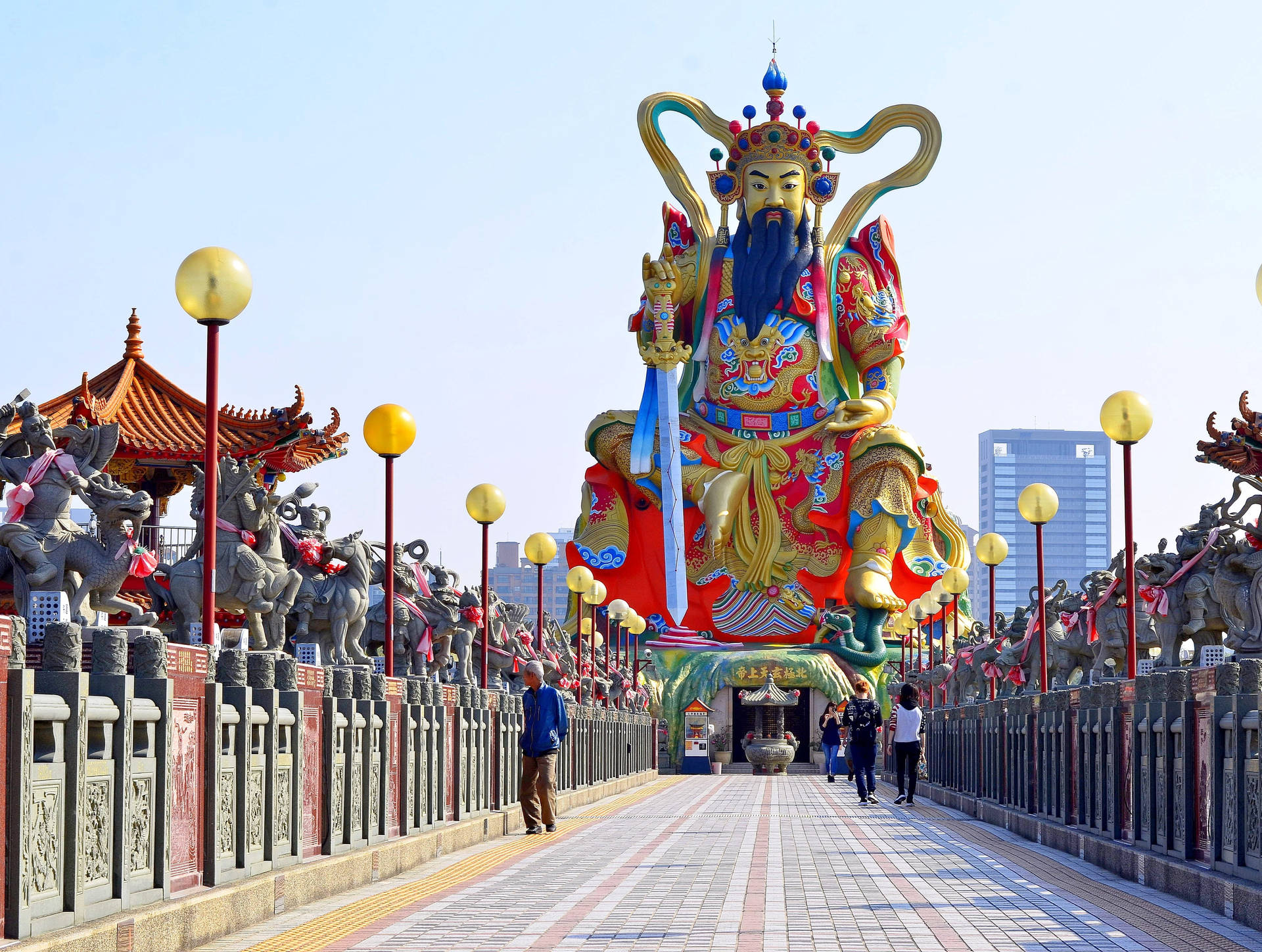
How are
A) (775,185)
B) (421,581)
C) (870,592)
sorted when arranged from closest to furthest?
(421,581) → (870,592) → (775,185)

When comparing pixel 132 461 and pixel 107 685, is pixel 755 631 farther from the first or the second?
pixel 107 685

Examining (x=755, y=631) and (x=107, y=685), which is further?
(x=755, y=631)

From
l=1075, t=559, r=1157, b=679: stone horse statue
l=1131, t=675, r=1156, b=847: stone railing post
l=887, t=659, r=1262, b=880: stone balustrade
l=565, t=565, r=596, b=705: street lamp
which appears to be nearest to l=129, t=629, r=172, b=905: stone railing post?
l=887, t=659, r=1262, b=880: stone balustrade

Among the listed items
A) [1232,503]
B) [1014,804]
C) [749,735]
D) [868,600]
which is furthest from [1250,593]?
[868,600]

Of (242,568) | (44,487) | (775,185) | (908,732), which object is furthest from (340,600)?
(775,185)

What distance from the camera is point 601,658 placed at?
174 ft

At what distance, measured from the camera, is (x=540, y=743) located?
18.0 m

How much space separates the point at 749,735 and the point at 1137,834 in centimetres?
3971

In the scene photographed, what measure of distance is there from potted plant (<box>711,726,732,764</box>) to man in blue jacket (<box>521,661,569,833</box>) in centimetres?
3742

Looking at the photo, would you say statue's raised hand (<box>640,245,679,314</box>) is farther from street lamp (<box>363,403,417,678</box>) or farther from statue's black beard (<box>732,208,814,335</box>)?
street lamp (<box>363,403,417,678</box>)

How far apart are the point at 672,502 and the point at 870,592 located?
22.9ft

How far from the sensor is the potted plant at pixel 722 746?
56.6 m

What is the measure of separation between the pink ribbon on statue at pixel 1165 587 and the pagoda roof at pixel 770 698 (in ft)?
92.3

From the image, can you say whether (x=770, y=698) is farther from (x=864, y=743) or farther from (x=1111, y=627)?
(x=1111, y=627)
